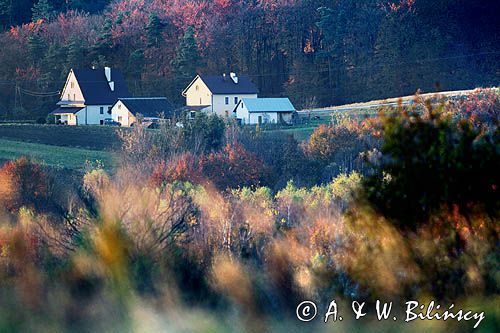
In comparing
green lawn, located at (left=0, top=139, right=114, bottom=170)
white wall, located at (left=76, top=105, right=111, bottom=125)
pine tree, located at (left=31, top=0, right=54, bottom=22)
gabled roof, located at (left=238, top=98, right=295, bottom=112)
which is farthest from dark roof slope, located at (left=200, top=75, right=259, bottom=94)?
pine tree, located at (left=31, top=0, right=54, bottom=22)

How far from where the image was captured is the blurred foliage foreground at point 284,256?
45.6 ft

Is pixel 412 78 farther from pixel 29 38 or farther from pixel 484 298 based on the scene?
pixel 484 298

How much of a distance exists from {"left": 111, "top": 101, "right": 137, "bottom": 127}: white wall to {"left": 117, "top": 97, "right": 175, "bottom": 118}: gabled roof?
0.27m

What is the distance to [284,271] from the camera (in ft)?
53.4

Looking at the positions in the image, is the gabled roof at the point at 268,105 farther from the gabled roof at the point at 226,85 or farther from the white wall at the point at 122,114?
the white wall at the point at 122,114

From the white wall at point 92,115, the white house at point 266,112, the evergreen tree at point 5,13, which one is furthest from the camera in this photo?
the evergreen tree at point 5,13

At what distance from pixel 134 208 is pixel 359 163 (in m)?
18.4

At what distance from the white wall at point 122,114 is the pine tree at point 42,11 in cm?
1994

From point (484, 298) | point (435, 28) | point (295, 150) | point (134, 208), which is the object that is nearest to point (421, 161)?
point (484, 298)

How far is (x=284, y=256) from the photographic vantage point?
17.1 m

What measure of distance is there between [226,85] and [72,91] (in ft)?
33.2

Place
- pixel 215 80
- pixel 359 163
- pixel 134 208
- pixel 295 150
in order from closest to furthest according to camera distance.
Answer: pixel 134 208
pixel 359 163
pixel 295 150
pixel 215 80

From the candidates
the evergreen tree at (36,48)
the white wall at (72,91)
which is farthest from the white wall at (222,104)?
the evergreen tree at (36,48)

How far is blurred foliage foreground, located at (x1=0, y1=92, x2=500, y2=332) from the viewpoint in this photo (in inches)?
547
